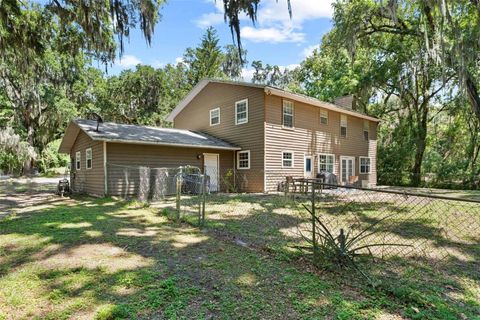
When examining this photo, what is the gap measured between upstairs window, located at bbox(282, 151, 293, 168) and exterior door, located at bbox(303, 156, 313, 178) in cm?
108

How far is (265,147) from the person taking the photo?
13789 mm

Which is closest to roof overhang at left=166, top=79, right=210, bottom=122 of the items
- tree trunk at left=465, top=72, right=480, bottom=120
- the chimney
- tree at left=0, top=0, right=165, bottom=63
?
tree at left=0, top=0, right=165, bottom=63

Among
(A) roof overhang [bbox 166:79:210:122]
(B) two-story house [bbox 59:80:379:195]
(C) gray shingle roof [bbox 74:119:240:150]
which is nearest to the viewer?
(C) gray shingle roof [bbox 74:119:240:150]

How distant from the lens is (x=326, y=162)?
17.0 m

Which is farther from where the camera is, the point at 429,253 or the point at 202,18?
the point at 202,18

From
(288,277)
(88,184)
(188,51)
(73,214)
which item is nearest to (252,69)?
(188,51)

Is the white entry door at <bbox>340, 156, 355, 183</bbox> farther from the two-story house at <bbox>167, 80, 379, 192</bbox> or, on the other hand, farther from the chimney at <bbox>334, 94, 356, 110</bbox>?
the chimney at <bbox>334, 94, 356, 110</bbox>

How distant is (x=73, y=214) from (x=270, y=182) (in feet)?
27.8

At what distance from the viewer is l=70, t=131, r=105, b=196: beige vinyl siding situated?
12097mm

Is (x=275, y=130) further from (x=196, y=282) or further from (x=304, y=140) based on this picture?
(x=196, y=282)

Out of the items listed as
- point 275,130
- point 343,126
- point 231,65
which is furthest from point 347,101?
point 231,65

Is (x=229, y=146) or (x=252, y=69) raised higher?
(x=252, y=69)

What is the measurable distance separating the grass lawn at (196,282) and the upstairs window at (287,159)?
9.04 meters

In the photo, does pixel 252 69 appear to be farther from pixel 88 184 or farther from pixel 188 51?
pixel 88 184
